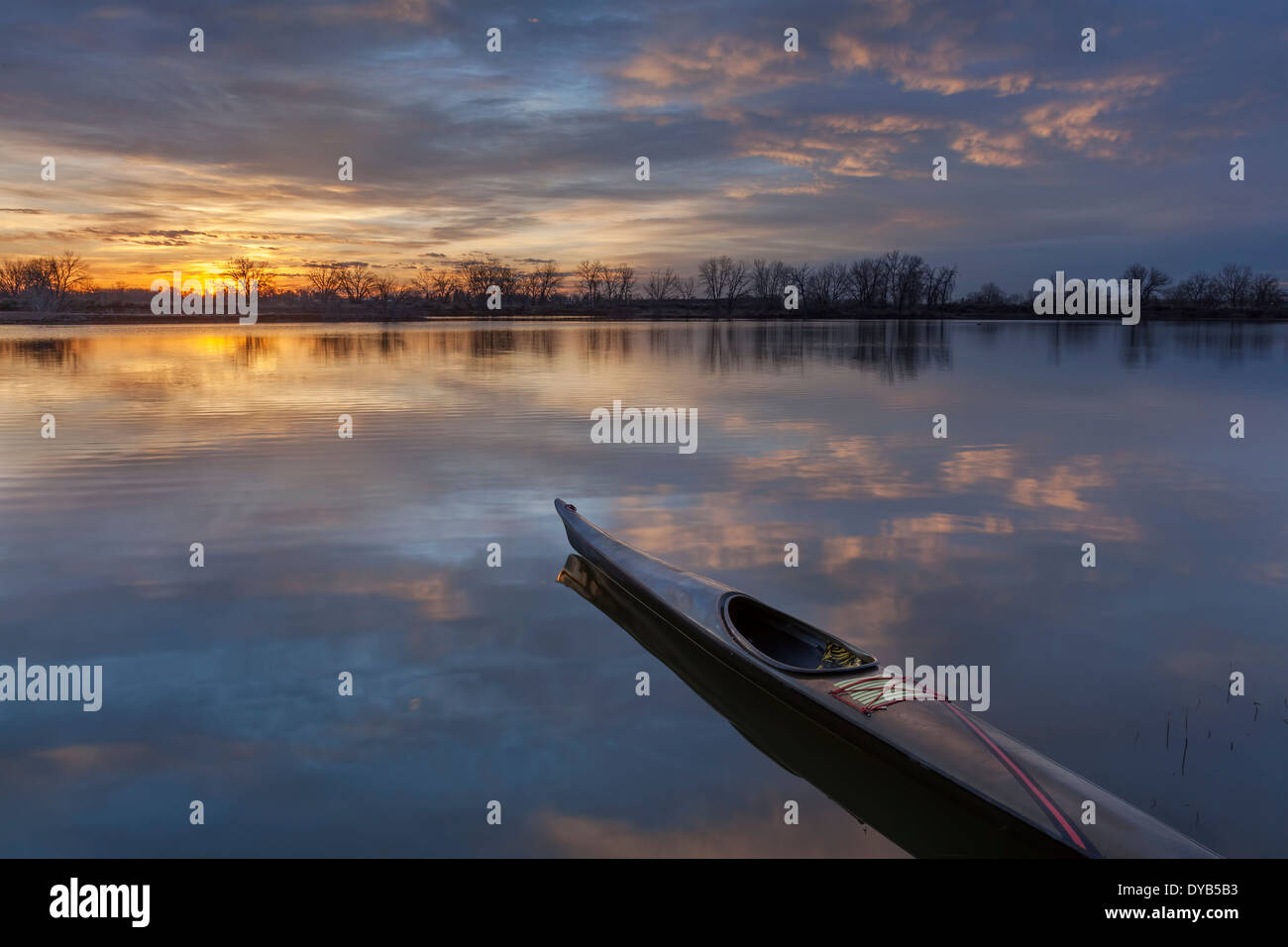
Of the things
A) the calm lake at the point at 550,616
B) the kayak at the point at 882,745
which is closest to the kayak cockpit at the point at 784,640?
the kayak at the point at 882,745

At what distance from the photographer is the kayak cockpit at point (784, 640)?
5871 millimetres

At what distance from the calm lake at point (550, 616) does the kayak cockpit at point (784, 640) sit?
0.67 metres

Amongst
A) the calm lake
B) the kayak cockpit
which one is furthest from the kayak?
the calm lake

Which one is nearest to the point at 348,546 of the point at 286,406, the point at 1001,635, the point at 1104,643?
the point at 1001,635

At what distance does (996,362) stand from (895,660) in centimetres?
3659

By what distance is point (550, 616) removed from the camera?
7.98 meters

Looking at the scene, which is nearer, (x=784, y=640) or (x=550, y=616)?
(x=784, y=640)

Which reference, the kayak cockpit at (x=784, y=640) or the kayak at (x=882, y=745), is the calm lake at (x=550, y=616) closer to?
the kayak at (x=882, y=745)

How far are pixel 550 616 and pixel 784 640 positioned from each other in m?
2.45

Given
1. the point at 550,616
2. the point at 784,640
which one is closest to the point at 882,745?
the point at 784,640

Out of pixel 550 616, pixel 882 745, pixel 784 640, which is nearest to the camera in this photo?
pixel 882 745

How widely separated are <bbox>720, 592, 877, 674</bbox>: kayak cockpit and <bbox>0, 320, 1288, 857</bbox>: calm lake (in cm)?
67

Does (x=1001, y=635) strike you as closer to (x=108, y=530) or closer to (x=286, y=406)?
(x=108, y=530)

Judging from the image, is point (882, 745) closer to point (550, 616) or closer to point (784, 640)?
point (784, 640)
